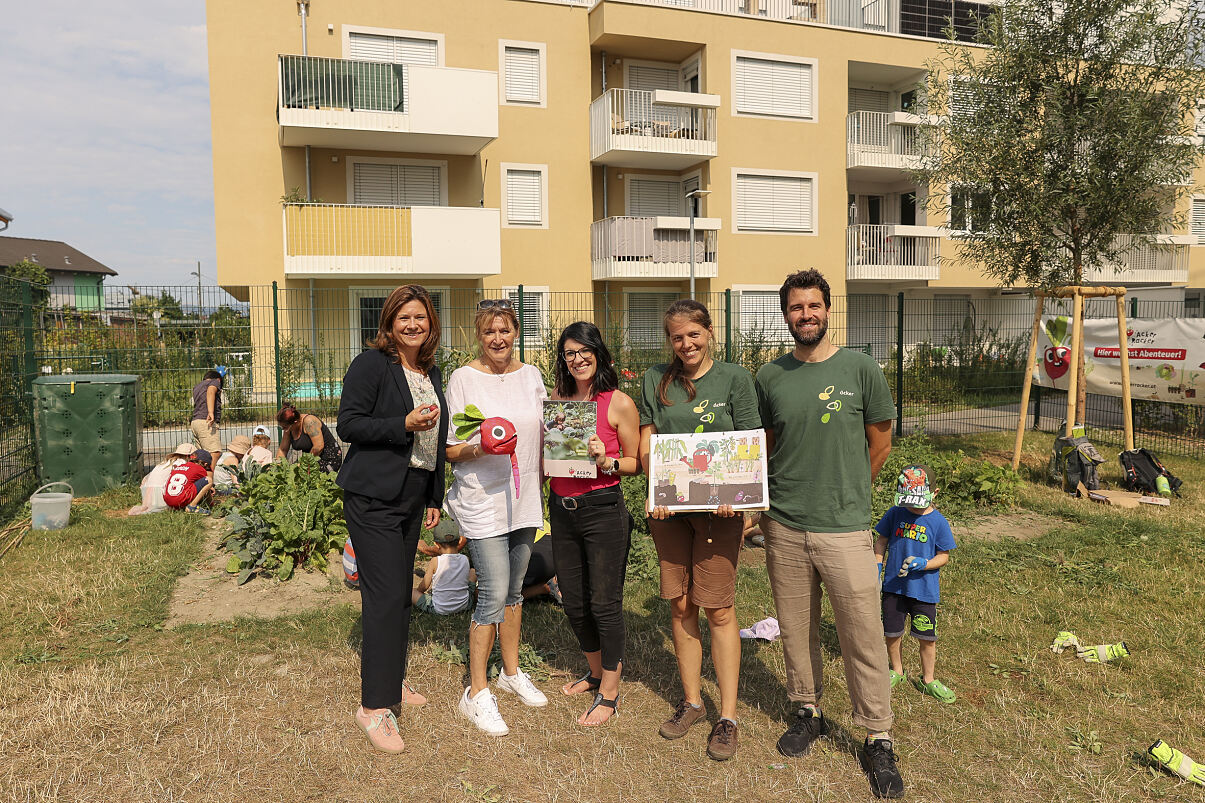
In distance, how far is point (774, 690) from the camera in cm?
446

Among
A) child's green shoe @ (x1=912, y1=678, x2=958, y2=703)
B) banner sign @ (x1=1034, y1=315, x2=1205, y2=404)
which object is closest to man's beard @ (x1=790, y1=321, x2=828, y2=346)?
child's green shoe @ (x1=912, y1=678, x2=958, y2=703)

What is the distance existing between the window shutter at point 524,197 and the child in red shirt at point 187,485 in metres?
13.6

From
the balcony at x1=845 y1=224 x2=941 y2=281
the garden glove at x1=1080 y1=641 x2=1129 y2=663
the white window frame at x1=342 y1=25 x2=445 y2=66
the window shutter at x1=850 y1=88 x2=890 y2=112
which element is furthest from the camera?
the window shutter at x1=850 y1=88 x2=890 y2=112

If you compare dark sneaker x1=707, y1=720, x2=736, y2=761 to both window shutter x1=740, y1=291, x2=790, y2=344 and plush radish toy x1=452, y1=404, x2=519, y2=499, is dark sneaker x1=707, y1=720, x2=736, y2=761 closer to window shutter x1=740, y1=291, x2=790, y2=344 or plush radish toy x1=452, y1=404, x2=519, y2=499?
plush radish toy x1=452, y1=404, x2=519, y2=499

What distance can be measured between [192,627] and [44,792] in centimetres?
202

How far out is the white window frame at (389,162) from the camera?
64.5ft

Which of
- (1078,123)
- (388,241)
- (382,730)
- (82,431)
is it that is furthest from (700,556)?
(388,241)

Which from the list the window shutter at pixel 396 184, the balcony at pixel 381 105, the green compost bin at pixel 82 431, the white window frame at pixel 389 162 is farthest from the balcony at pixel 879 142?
the green compost bin at pixel 82 431

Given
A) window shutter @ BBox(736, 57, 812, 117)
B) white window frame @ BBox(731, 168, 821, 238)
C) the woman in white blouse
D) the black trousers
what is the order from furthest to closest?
white window frame @ BBox(731, 168, 821, 238), window shutter @ BBox(736, 57, 812, 117), the woman in white blouse, the black trousers

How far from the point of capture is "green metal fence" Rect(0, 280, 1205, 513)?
1030 cm

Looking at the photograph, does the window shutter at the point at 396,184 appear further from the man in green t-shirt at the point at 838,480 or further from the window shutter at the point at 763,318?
the man in green t-shirt at the point at 838,480

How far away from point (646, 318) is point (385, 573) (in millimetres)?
14508

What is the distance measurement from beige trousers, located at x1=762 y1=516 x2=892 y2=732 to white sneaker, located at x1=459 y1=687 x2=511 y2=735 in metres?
1.51

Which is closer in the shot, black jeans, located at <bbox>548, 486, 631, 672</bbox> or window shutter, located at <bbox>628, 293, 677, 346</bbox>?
black jeans, located at <bbox>548, 486, 631, 672</bbox>
